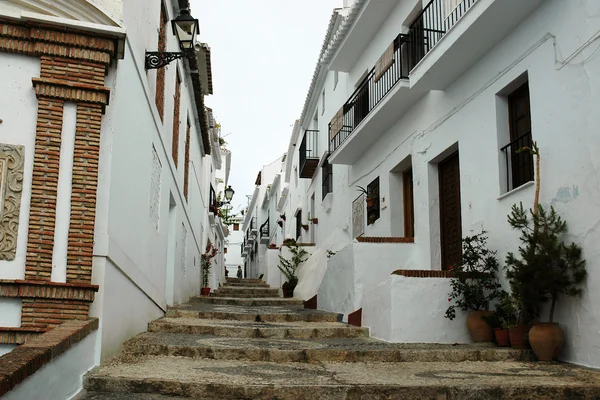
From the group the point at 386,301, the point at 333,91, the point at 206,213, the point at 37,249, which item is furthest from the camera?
the point at 206,213

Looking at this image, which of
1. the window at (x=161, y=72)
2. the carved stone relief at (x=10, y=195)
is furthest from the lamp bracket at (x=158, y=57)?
the carved stone relief at (x=10, y=195)

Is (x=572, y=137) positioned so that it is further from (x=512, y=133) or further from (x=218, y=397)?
(x=218, y=397)

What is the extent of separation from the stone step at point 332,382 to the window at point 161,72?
14.4 ft

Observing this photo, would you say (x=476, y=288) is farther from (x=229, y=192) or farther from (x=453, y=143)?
(x=229, y=192)

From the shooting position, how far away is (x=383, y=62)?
39.7 feet

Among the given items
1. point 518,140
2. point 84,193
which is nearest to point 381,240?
point 518,140

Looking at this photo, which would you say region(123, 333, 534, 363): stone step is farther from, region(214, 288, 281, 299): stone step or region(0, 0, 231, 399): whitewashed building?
region(214, 288, 281, 299): stone step

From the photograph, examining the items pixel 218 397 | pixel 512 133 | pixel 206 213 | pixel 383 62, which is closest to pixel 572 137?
pixel 512 133

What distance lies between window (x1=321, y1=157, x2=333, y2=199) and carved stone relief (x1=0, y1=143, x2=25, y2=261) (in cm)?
1231

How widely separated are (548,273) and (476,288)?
4.63 feet

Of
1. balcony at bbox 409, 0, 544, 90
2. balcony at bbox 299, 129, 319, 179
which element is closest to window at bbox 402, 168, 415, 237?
balcony at bbox 409, 0, 544, 90

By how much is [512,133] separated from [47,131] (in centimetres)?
549

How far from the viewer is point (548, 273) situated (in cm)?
639

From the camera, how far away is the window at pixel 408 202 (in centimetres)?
1165
